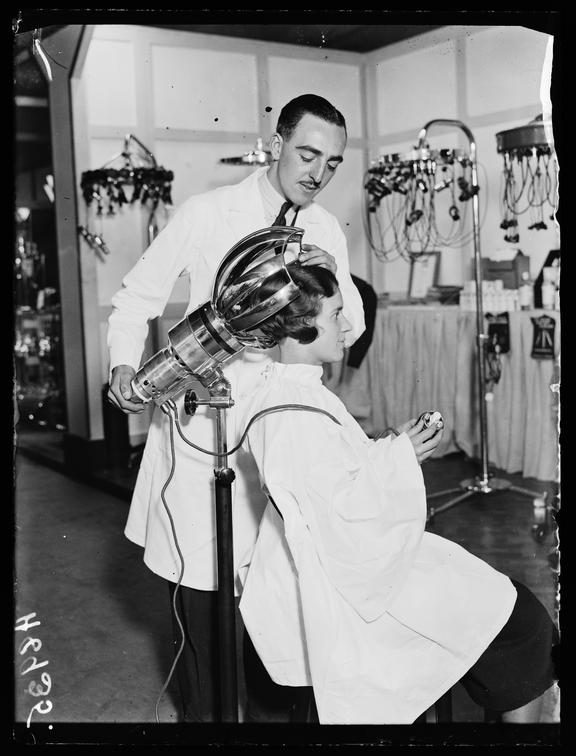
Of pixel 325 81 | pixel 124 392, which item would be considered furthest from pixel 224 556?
pixel 325 81

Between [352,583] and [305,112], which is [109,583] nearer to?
[352,583]

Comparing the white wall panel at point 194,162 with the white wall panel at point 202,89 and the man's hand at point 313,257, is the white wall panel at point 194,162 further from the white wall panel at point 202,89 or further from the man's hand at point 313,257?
the man's hand at point 313,257

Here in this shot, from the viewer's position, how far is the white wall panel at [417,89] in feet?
18.0

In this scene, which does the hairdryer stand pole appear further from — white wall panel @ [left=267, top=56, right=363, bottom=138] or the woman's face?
white wall panel @ [left=267, top=56, right=363, bottom=138]

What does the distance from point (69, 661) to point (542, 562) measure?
1.81m

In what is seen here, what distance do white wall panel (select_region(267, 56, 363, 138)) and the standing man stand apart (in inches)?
41.6

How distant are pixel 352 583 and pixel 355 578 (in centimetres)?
1

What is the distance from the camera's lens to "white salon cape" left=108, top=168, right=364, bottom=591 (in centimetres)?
200

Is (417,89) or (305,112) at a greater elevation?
(417,89)

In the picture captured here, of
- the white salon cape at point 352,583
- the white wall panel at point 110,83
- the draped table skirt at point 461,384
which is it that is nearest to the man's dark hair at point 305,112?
the white salon cape at point 352,583

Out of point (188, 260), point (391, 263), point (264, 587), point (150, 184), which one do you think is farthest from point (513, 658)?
point (391, 263)

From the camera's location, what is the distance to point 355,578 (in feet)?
5.52

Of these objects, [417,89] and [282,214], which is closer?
[282,214]

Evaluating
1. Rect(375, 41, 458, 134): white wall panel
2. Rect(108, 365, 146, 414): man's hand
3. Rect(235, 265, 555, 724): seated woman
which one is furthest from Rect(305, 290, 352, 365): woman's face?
Rect(375, 41, 458, 134): white wall panel
